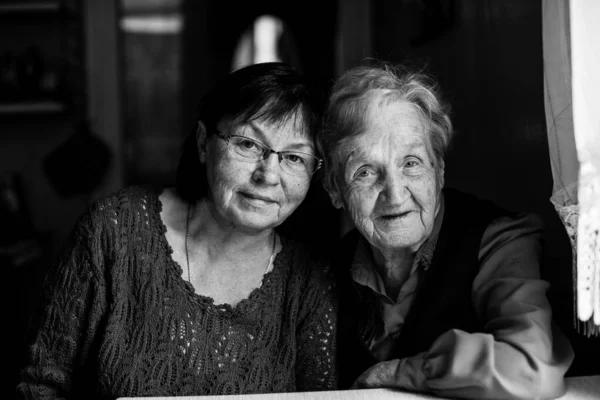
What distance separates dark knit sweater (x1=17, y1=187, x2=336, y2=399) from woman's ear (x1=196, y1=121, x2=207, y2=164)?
183 millimetres

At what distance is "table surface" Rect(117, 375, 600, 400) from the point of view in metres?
1.10

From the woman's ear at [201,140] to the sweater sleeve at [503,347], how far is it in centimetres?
67

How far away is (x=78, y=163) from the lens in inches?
146

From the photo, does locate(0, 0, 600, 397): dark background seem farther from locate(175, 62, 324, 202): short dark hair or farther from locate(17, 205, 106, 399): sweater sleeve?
locate(17, 205, 106, 399): sweater sleeve

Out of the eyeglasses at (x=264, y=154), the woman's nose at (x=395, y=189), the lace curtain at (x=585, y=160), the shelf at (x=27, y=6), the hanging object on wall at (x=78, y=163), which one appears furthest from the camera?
the hanging object on wall at (x=78, y=163)

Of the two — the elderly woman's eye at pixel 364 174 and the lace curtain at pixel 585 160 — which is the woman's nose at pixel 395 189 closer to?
the elderly woman's eye at pixel 364 174

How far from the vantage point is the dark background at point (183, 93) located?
Result: 1637mm

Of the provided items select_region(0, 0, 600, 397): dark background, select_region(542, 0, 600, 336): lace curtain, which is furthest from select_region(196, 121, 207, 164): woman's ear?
select_region(542, 0, 600, 336): lace curtain

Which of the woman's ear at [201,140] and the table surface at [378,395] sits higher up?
the woman's ear at [201,140]

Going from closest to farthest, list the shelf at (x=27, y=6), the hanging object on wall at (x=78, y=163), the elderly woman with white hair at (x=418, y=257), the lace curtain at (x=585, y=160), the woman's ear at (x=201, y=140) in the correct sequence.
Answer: the lace curtain at (x=585, y=160)
the elderly woman with white hair at (x=418, y=257)
the woman's ear at (x=201, y=140)
the shelf at (x=27, y=6)
the hanging object on wall at (x=78, y=163)

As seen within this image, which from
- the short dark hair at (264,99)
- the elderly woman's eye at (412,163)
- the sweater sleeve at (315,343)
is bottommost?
the sweater sleeve at (315,343)

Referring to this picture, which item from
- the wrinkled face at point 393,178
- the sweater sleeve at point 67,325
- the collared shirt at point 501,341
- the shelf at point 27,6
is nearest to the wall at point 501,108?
the collared shirt at point 501,341

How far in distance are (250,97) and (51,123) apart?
276 cm

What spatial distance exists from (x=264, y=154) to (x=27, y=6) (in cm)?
267
